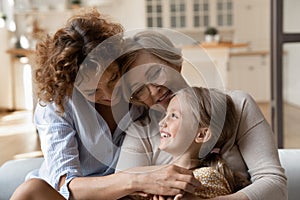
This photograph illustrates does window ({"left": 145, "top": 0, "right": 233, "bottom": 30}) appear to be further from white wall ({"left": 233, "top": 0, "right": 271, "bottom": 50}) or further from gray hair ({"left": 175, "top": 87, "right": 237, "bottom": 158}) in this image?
gray hair ({"left": 175, "top": 87, "right": 237, "bottom": 158})

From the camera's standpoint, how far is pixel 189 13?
6.68 meters

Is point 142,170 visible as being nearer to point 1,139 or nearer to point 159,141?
point 159,141

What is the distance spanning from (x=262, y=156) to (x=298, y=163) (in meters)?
0.35

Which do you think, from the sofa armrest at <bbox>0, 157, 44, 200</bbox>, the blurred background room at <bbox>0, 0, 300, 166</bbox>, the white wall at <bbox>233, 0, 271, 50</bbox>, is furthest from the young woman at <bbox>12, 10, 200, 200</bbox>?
the white wall at <bbox>233, 0, 271, 50</bbox>

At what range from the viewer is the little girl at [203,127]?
4.38 ft

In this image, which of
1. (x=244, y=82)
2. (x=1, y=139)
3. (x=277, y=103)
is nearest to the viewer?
(x=277, y=103)

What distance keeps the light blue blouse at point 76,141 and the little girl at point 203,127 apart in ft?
0.53

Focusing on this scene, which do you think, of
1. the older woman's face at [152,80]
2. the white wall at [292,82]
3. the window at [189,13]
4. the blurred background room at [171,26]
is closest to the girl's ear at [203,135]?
the older woman's face at [152,80]

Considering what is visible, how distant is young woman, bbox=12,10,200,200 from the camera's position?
1239 mm

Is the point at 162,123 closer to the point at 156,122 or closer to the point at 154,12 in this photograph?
the point at 156,122

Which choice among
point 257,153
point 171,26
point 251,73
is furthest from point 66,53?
point 171,26

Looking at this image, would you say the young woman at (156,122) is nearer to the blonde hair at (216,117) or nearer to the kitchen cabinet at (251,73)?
the blonde hair at (216,117)

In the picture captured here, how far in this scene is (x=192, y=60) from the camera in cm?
153

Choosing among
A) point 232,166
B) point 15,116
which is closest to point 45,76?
point 232,166
